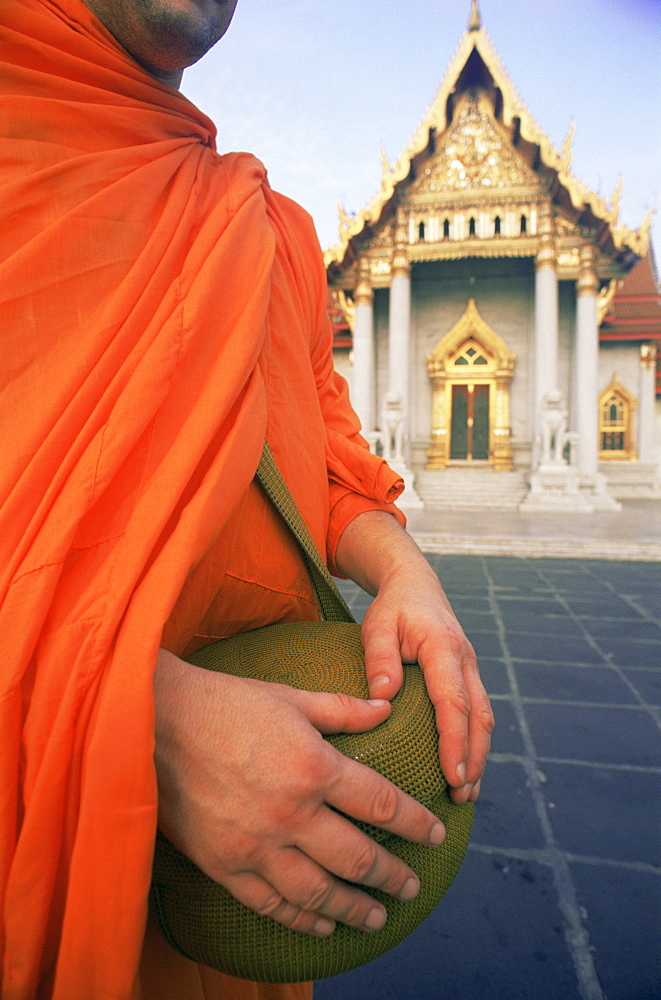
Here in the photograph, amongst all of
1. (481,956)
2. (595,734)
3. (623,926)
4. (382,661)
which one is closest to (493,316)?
(595,734)

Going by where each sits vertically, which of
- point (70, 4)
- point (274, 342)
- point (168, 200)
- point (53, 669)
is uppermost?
point (70, 4)

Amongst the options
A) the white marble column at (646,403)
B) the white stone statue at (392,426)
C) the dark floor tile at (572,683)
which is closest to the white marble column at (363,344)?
the white stone statue at (392,426)

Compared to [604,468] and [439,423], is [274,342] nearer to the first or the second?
[439,423]

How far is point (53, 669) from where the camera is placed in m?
0.44

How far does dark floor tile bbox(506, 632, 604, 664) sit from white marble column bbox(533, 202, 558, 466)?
7.64 metres

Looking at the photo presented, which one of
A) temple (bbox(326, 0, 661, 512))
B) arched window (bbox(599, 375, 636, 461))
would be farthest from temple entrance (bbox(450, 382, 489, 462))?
arched window (bbox(599, 375, 636, 461))

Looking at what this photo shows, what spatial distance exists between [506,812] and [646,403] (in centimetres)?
1276

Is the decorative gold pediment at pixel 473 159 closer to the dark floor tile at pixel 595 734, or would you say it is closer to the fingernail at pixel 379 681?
the dark floor tile at pixel 595 734

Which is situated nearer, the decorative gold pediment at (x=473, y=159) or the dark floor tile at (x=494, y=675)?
the dark floor tile at (x=494, y=675)

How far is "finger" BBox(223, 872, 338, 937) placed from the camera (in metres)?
0.46

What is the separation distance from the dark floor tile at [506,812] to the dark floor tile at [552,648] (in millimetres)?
954

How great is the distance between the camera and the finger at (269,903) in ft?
1.52

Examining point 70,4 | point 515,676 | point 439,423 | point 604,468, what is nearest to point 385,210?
point 439,423

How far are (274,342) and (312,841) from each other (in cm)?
57
